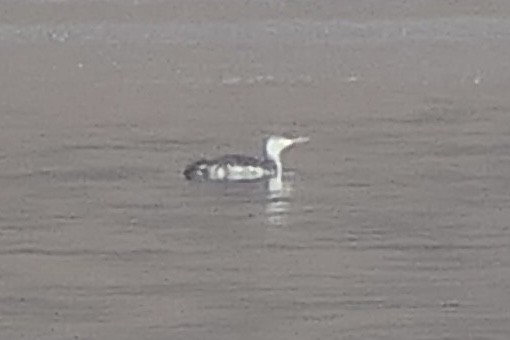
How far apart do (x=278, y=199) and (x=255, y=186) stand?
80 cm

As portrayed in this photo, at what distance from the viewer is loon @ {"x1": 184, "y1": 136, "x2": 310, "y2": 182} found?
18188 mm

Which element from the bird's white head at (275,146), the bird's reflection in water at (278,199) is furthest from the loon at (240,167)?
the bird's reflection in water at (278,199)

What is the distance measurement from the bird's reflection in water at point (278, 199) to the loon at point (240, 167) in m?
0.10

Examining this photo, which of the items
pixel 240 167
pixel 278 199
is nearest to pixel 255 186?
pixel 240 167

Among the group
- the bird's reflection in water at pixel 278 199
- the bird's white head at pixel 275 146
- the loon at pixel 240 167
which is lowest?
the bird's reflection in water at pixel 278 199

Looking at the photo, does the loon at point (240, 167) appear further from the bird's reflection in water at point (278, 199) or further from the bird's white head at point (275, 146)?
the bird's reflection in water at point (278, 199)

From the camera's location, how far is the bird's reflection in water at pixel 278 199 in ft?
54.8

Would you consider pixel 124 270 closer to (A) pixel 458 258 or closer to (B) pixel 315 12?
(A) pixel 458 258

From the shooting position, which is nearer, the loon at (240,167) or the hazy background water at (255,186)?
the hazy background water at (255,186)

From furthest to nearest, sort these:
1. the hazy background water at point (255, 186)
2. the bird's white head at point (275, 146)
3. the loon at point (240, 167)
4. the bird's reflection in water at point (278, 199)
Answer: the bird's white head at point (275, 146) → the loon at point (240, 167) → the bird's reflection in water at point (278, 199) → the hazy background water at point (255, 186)

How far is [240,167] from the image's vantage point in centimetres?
1841

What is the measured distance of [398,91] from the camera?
2373 cm

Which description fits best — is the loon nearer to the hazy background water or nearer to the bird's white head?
the bird's white head

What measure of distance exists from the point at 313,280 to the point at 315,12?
709 inches
